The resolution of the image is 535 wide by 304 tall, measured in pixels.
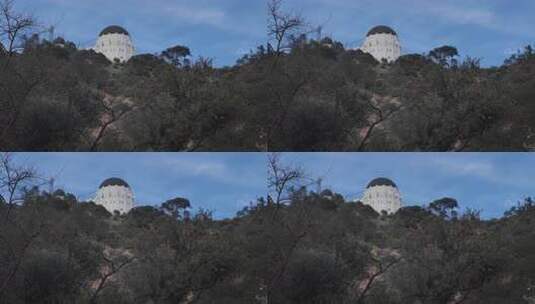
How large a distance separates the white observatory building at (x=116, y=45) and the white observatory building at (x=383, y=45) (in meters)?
2.65

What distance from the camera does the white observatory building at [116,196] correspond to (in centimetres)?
1391

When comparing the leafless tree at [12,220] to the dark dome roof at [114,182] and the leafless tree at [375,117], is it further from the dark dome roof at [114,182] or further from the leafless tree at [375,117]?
the leafless tree at [375,117]

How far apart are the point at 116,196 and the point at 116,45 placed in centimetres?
175

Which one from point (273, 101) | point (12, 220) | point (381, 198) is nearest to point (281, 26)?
point (273, 101)

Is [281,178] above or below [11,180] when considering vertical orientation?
below

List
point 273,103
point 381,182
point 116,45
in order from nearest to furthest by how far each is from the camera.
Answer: point 273,103 → point 381,182 → point 116,45

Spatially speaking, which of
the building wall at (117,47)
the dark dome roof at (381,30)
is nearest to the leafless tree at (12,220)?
the building wall at (117,47)

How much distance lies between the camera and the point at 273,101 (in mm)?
13469

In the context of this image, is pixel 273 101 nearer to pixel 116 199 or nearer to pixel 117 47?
pixel 117 47

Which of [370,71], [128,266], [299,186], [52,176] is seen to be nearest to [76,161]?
[52,176]

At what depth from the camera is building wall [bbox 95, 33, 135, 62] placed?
13.9 metres

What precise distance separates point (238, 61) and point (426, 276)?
3.22m

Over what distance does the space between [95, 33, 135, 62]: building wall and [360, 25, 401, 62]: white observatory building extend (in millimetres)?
2644

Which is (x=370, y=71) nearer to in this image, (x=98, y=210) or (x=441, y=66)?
(x=441, y=66)
